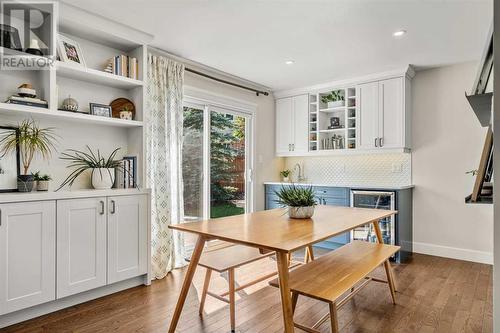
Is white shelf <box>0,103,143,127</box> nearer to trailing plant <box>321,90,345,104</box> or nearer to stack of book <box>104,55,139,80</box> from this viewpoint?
stack of book <box>104,55,139,80</box>

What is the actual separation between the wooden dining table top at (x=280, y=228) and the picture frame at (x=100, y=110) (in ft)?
5.15

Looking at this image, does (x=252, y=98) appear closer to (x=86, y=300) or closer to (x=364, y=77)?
(x=364, y=77)

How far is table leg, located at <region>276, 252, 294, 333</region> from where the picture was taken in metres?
1.60

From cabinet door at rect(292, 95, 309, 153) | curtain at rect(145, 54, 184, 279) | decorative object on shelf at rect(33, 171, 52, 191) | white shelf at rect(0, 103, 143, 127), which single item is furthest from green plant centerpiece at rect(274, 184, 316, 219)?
cabinet door at rect(292, 95, 309, 153)

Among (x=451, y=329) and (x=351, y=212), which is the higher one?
(x=351, y=212)

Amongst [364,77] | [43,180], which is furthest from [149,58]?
[364,77]

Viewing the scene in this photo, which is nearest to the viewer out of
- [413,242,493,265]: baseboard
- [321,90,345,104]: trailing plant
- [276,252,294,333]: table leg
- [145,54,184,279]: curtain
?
[276,252,294,333]: table leg

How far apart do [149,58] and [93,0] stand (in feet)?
2.99

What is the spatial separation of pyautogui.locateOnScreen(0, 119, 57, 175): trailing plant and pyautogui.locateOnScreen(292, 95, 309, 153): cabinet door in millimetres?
3546

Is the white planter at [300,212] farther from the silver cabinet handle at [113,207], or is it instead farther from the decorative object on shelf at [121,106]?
the decorative object on shelf at [121,106]

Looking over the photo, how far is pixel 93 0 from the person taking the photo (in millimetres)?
2480

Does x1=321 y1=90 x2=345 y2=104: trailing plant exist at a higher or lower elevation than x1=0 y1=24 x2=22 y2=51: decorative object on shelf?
higher

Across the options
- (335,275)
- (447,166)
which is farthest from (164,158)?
(447,166)

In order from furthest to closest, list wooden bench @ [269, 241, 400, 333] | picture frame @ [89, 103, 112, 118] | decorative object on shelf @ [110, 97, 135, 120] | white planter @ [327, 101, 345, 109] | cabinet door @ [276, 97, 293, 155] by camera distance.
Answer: cabinet door @ [276, 97, 293, 155]
white planter @ [327, 101, 345, 109]
decorative object on shelf @ [110, 97, 135, 120]
picture frame @ [89, 103, 112, 118]
wooden bench @ [269, 241, 400, 333]
